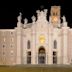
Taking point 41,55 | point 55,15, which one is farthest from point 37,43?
point 55,15

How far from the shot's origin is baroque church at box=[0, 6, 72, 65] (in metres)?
101

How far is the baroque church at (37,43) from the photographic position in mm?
100750

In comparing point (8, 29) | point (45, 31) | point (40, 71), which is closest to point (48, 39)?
point (45, 31)

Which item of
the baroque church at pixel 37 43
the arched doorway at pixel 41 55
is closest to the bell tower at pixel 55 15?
the baroque church at pixel 37 43

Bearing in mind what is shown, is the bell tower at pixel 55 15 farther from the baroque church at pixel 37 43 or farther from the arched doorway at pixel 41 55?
the arched doorway at pixel 41 55

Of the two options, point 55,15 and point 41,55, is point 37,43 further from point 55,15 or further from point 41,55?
point 55,15

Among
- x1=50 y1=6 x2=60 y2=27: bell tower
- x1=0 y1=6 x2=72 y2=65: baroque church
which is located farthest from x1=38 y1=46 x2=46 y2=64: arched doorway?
x1=50 y1=6 x2=60 y2=27: bell tower

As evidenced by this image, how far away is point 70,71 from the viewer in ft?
170

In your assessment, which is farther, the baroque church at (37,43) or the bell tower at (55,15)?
the bell tower at (55,15)

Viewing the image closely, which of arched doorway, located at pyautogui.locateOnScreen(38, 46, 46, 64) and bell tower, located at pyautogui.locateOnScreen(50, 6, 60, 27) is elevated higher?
bell tower, located at pyautogui.locateOnScreen(50, 6, 60, 27)

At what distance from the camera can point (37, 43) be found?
332 feet

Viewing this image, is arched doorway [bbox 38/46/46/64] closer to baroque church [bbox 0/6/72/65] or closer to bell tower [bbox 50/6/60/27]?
baroque church [bbox 0/6/72/65]

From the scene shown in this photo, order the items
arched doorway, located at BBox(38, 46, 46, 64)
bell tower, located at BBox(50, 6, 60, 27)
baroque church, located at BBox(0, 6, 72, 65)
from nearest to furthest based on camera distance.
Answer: baroque church, located at BBox(0, 6, 72, 65)
arched doorway, located at BBox(38, 46, 46, 64)
bell tower, located at BBox(50, 6, 60, 27)

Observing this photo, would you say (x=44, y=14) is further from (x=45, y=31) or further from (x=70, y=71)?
(x=70, y=71)
